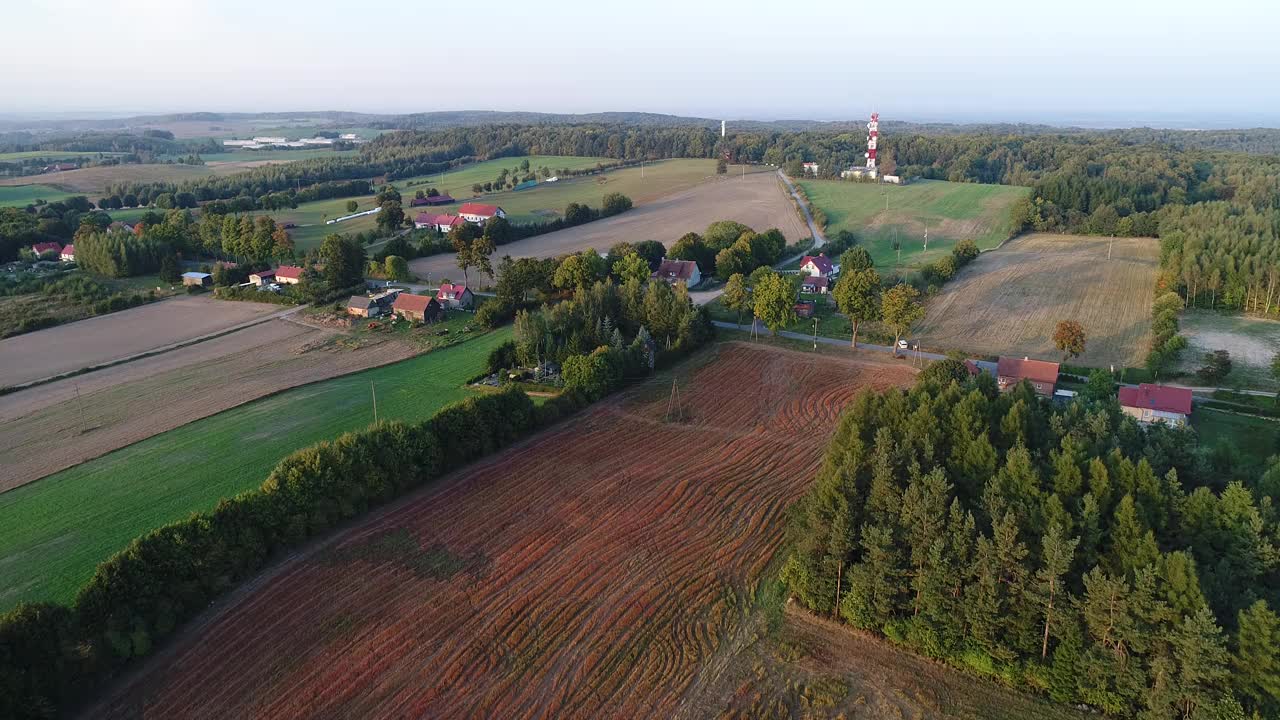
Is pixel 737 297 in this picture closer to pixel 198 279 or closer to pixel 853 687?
pixel 853 687

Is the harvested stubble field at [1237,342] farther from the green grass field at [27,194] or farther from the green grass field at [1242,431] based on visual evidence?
the green grass field at [27,194]

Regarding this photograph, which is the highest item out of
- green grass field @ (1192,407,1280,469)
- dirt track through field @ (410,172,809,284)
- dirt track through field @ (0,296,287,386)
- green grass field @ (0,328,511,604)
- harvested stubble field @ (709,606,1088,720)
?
dirt track through field @ (410,172,809,284)

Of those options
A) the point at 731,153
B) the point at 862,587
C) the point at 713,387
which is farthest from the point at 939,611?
the point at 731,153

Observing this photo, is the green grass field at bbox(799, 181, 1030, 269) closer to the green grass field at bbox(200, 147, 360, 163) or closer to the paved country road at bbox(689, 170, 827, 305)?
the paved country road at bbox(689, 170, 827, 305)

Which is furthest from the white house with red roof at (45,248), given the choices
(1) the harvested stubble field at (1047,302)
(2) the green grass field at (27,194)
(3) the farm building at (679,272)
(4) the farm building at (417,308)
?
(1) the harvested stubble field at (1047,302)

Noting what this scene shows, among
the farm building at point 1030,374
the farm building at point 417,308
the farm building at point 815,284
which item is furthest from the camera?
the farm building at point 815,284

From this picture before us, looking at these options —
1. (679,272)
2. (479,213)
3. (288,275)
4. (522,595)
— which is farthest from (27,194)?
(522,595)

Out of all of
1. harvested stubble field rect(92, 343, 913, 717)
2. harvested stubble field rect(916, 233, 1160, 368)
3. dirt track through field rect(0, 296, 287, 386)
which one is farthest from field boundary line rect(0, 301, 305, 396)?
harvested stubble field rect(916, 233, 1160, 368)
